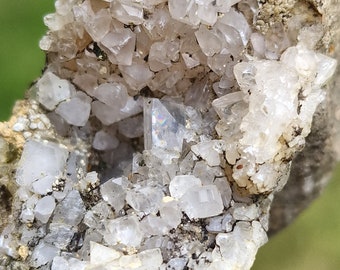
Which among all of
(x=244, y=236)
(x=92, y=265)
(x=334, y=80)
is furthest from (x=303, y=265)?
(x=92, y=265)

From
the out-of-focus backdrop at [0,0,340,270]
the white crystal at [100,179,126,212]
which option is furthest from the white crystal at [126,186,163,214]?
the out-of-focus backdrop at [0,0,340,270]

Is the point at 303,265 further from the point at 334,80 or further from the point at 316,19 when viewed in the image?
the point at 316,19

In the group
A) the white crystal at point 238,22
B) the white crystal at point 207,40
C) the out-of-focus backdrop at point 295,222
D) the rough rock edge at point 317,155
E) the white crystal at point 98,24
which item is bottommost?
the out-of-focus backdrop at point 295,222

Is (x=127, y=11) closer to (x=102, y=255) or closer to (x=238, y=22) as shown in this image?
(x=238, y=22)

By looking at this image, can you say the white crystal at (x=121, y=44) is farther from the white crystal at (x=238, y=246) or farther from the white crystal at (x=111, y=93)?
the white crystal at (x=238, y=246)

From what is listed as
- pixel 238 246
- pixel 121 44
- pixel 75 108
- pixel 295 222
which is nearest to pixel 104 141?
pixel 75 108

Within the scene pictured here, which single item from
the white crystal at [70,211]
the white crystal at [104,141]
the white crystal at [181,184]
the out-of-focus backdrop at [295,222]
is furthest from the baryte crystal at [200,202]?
the out-of-focus backdrop at [295,222]
